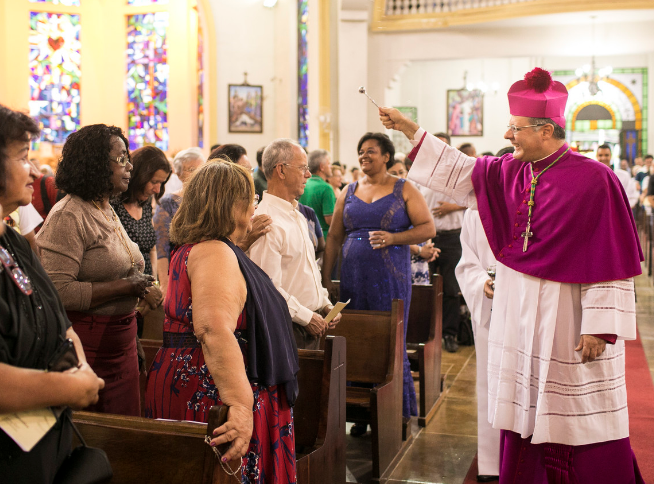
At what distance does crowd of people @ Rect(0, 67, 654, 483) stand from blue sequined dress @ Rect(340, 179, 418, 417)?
52 cm

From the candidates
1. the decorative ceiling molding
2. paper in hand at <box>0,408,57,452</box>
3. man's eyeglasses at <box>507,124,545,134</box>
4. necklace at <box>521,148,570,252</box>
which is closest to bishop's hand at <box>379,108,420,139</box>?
man's eyeglasses at <box>507,124,545,134</box>

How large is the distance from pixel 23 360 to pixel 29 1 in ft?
57.8

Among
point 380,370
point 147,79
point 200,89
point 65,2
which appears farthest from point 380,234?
point 65,2

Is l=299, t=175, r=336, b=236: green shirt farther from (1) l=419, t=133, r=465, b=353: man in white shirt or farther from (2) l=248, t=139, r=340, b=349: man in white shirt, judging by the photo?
(2) l=248, t=139, r=340, b=349: man in white shirt

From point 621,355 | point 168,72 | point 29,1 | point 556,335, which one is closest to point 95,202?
point 556,335

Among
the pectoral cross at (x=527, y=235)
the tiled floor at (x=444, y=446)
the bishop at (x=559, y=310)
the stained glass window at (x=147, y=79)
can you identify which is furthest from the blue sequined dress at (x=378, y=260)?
the stained glass window at (x=147, y=79)

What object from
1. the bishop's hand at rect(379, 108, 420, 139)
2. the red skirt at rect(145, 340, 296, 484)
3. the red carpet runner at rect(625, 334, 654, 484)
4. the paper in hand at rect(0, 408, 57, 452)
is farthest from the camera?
the red carpet runner at rect(625, 334, 654, 484)

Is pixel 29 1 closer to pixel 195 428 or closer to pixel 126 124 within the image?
pixel 126 124

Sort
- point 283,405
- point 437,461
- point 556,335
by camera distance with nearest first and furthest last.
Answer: point 283,405, point 556,335, point 437,461

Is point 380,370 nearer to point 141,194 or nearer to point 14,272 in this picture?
point 141,194

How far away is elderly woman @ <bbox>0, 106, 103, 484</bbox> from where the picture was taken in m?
1.40

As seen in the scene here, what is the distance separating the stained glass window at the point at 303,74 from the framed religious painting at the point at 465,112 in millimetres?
5827

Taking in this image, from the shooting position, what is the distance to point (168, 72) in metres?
16.7

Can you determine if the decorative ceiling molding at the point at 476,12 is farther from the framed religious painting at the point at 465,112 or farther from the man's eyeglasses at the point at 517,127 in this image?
the man's eyeglasses at the point at 517,127
